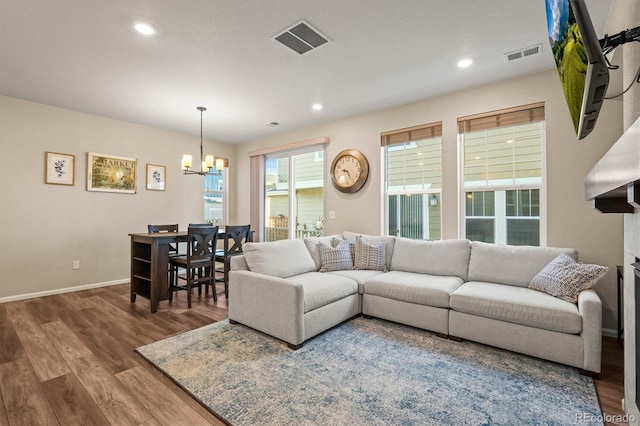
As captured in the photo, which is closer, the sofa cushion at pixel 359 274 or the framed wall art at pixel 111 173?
the sofa cushion at pixel 359 274

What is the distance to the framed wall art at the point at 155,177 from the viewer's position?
5121 millimetres

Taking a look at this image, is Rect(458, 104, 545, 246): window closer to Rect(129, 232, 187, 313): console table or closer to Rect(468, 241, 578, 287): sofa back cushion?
Rect(468, 241, 578, 287): sofa back cushion

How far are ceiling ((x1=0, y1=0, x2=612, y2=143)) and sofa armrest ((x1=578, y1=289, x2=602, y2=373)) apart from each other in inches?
83.9

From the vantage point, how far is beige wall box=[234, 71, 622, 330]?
2.82m

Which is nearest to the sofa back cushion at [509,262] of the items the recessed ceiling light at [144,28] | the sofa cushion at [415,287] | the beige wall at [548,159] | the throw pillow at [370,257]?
the sofa cushion at [415,287]

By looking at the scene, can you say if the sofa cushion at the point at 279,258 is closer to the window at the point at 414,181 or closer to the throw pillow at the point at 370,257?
the throw pillow at the point at 370,257

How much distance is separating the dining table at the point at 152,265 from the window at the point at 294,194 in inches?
84.7

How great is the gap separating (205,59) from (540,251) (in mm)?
3699

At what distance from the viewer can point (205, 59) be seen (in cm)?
291

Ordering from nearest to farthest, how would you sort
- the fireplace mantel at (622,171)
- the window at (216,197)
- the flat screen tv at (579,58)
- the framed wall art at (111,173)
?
the fireplace mantel at (622,171) → the flat screen tv at (579,58) → the framed wall art at (111,173) → the window at (216,197)

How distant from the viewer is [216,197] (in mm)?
6238

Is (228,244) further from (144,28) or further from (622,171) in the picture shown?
(622,171)

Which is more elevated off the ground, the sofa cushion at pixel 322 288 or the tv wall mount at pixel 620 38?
the tv wall mount at pixel 620 38

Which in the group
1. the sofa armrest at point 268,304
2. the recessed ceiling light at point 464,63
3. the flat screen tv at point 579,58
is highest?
the recessed ceiling light at point 464,63
